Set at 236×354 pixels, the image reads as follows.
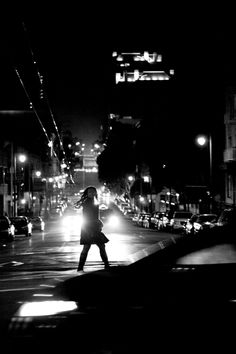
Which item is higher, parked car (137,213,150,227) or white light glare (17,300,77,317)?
white light glare (17,300,77,317)

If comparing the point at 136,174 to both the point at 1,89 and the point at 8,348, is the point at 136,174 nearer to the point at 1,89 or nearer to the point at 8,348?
the point at 1,89

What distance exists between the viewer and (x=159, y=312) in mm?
6426

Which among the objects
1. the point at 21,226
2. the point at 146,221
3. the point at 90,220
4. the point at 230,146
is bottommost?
the point at 146,221

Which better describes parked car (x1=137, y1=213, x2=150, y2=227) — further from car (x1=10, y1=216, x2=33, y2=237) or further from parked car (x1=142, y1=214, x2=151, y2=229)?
car (x1=10, y1=216, x2=33, y2=237)

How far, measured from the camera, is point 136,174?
119m

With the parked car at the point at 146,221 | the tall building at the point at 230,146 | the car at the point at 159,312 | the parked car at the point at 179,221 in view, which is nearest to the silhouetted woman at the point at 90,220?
the car at the point at 159,312

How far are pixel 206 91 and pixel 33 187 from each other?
34749mm

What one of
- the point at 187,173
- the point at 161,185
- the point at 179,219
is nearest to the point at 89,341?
the point at 179,219

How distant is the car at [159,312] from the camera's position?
245 inches

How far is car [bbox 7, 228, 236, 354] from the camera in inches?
245

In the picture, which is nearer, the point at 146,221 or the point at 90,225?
the point at 90,225

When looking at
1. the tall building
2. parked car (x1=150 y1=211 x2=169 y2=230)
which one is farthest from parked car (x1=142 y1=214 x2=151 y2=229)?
the tall building

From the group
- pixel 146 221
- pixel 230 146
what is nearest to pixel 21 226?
pixel 230 146

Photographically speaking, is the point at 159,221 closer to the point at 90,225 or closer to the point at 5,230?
the point at 5,230
